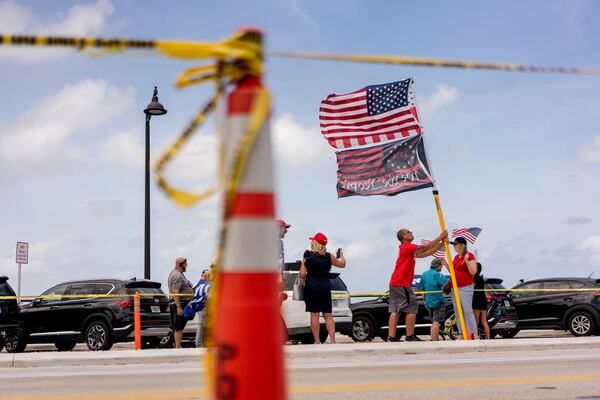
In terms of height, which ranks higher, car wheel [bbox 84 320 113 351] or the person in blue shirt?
the person in blue shirt

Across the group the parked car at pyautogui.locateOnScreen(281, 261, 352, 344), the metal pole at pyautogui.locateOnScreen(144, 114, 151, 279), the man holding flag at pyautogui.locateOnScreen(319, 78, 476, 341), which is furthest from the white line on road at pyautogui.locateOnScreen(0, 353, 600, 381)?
the metal pole at pyautogui.locateOnScreen(144, 114, 151, 279)

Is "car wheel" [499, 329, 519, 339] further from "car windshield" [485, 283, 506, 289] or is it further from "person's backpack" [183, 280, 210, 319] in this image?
"person's backpack" [183, 280, 210, 319]

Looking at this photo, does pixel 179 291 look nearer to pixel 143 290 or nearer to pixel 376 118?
pixel 143 290

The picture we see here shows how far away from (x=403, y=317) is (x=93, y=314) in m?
7.59

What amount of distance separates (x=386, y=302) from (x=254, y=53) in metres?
17.5

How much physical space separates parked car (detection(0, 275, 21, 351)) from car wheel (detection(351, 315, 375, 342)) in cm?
781

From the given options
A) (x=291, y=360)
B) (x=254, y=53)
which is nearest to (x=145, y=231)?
(x=291, y=360)

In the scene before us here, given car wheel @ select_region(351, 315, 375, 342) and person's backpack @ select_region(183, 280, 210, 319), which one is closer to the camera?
person's backpack @ select_region(183, 280, 210, 319)

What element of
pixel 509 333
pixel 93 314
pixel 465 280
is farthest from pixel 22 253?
pixel 465 280

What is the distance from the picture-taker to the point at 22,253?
80.5ft

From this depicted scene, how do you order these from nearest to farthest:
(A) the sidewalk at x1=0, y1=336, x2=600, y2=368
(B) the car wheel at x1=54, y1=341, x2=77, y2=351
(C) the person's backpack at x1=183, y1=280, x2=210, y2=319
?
(A) the sidewalk at x1=0, y1=336, x2=600, y2=368 → (C) the person's backpack at x1=183, y1=280, x2=210, y2=319 → (B) the car wheel at x1=54, y1=341, x2=77, y2=351

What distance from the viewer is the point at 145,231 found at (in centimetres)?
2197

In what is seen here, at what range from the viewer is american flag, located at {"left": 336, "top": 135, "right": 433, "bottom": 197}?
14.7 m

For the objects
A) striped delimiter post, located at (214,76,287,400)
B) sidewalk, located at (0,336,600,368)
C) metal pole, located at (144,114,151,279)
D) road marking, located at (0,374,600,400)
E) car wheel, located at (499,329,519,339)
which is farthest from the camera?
A: car wheel, located at (499,329,519,339)
